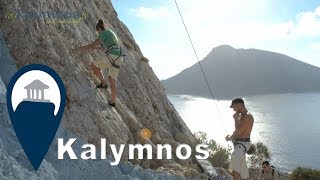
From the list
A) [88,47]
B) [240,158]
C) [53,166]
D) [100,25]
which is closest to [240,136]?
[240,158]

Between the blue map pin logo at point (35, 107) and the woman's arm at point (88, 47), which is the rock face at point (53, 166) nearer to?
the blue map pin logo at point (35, 107)

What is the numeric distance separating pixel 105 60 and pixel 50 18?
97.2 inches

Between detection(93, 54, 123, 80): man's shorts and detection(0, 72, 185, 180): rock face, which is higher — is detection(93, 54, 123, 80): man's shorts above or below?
above

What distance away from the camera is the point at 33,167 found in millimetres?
8344

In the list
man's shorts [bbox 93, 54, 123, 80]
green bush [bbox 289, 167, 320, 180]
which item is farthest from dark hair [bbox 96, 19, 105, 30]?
green bush [bbox 289, 167, 320, 180]

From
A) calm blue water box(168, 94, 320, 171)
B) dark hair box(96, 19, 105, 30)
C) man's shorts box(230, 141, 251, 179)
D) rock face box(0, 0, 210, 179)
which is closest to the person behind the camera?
man's shorts box(230, 141, 251, 179)

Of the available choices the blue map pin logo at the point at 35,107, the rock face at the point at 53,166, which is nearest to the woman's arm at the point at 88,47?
the blue map pin logo at the point at 35,107

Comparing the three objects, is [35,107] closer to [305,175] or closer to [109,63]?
[109,63]

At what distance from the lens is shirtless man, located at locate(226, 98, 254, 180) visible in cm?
812

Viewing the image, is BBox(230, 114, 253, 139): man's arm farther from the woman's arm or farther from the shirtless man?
the woman's arm

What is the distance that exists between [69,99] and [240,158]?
4948 mm

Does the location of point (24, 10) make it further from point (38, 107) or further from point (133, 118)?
point (133, 118)

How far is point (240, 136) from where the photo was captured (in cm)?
818

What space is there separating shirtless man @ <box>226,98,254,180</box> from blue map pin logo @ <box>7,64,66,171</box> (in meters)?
4.27
